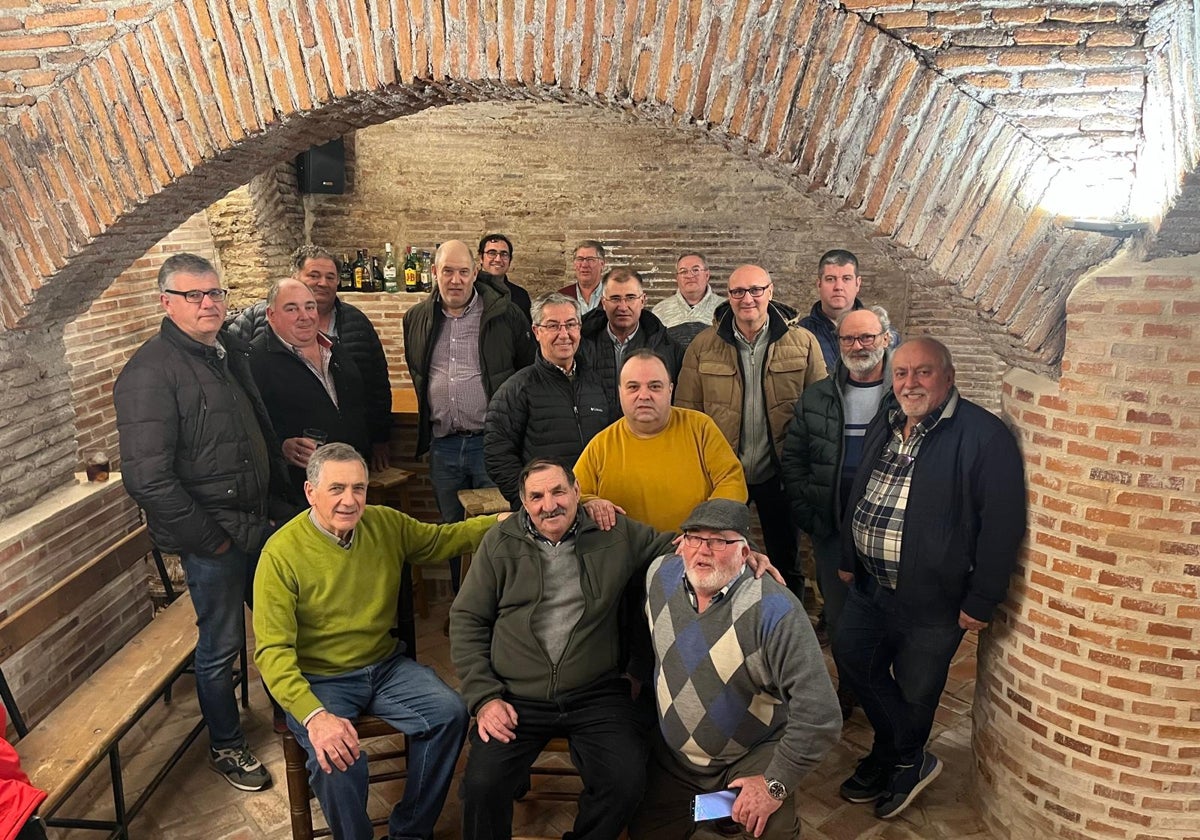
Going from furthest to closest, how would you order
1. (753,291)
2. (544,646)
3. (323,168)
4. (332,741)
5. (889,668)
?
(323,168) → (753,291) → (889,668) → (544,646) → (332,741)

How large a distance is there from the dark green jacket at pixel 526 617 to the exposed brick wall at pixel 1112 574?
4.56 feet

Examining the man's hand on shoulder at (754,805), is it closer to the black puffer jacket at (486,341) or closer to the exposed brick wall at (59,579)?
the black puffer jacket at (486,341)

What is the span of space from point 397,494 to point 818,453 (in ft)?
9.18

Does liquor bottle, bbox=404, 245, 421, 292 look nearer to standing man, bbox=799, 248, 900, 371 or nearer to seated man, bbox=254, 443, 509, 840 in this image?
standing man, bbox=799, 248, 900, 371

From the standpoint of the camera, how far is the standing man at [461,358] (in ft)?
15.2

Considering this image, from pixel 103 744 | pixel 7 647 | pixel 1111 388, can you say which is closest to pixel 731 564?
pixel 1111 388

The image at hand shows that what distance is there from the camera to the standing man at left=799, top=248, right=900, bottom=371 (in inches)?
171

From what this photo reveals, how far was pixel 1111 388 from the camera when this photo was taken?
112 inches

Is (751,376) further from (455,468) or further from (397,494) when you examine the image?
(397,494)

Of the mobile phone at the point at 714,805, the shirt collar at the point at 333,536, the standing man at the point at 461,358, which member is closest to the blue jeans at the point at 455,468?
the standing man at the point at 461,358

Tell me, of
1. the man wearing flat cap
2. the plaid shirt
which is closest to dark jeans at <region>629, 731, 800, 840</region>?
the man wearing flat cap

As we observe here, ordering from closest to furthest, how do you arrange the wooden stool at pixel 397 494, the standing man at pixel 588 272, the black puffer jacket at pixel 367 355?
the black puffer jacket at pixel 367 355 < the wooden stool at pixel 397 494 < the standing man at pixel 588 272

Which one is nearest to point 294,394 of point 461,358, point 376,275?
point 461,358

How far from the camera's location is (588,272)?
5.36m
